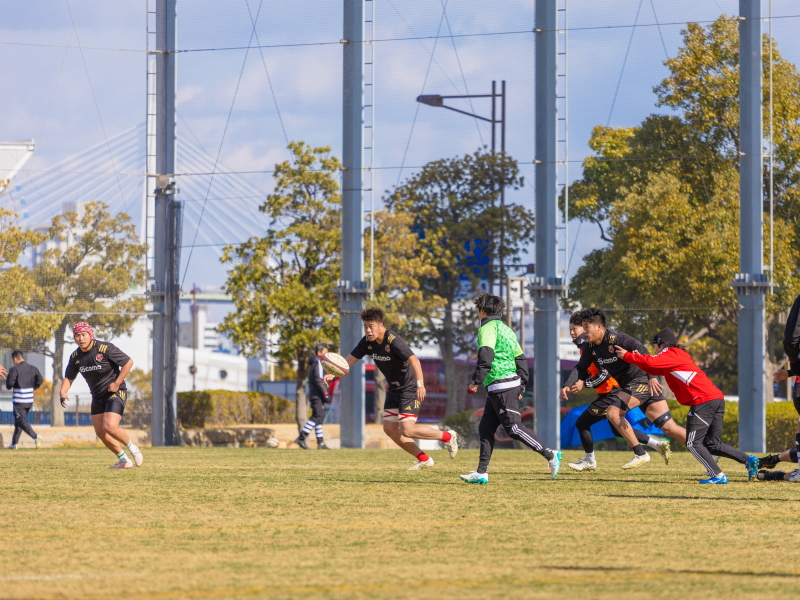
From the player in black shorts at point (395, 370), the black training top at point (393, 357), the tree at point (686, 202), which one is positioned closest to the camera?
the player in black shorts at point (395, 370)

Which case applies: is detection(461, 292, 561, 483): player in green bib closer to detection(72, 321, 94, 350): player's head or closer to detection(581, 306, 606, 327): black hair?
detection(581, 306, 606, 327): black hair

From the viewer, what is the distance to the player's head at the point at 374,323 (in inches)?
494

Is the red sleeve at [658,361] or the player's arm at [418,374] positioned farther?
the player's arm at [418,374]

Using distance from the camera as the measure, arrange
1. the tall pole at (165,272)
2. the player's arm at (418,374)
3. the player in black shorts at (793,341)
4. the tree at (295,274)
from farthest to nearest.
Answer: the tree at (295,274) < the tall pole at (165,272) < the player's arm at (418,374) < the player in black shorts at (793,341)

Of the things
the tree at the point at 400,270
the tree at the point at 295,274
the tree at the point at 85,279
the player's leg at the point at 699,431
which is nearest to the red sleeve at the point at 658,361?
the player's leg at the point at 699,431

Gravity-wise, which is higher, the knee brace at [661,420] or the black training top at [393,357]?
the black training top at [393,357]

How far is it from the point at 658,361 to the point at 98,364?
637cm

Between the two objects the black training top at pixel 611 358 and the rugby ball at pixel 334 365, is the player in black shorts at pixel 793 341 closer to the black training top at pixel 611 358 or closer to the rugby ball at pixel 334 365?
the black training top at pixel 611 358

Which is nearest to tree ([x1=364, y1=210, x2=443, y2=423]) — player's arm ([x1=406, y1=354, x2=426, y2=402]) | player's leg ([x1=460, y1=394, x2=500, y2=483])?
player's arm ([x1=406, y1=354, x2=426, y2=402])

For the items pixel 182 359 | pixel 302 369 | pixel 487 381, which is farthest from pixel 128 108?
pixel 182 359

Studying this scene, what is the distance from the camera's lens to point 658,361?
1131 centimetres

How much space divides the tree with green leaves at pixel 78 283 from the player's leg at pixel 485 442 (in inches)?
582

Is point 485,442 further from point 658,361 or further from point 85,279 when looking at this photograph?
point 85,279

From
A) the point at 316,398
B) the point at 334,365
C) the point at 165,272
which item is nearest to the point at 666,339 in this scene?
the point at 334,365
